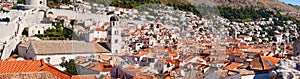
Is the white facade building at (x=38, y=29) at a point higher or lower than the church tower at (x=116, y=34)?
lower

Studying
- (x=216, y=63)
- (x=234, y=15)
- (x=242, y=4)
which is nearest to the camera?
(x=216, y=63)

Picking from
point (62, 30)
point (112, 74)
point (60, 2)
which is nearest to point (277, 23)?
point (60, 2)

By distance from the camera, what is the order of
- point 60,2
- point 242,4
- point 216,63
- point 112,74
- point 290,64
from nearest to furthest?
point 290,64, point 216,63, point 112,74, point 60,2, point 242,4

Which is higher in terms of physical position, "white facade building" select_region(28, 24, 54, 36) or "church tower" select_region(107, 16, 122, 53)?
"church tower" select_region(107, 16, 122, 53)

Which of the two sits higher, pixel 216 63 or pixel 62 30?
pixel 216 63

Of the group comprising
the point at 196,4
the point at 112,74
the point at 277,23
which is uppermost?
the point at 196,4

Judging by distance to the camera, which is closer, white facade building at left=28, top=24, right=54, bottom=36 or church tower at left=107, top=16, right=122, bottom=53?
church tower at left=107, top=16, right=122, bottom=53

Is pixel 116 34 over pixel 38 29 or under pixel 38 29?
over

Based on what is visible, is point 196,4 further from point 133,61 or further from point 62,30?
point 62,30

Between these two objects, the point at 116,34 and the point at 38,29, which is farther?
the point at 38,29

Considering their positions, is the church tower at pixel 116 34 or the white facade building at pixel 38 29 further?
the white facade building at pixel 38 29

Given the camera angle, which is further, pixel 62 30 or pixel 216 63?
pixel 62 30
